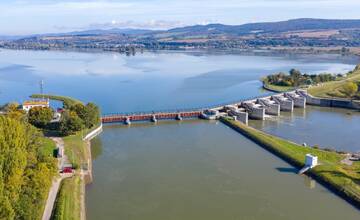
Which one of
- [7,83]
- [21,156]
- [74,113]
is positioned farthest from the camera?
[7,83]

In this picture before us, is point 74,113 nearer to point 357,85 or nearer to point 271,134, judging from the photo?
point 271,134

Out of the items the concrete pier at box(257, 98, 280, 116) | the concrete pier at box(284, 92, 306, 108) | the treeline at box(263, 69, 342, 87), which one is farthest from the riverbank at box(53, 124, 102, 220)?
the treeline at box(263, 69, 342, 87)

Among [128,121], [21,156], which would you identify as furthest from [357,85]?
[21,156]

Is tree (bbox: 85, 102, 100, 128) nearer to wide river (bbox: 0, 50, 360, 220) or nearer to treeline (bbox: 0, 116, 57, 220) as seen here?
wide river (bbox: 0, 50, 360, 220)

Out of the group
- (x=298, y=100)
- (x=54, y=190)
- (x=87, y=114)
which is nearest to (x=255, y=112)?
(x=298, y=100)

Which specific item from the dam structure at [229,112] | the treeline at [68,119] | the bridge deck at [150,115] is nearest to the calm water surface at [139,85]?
the bridge deck at [150,115]

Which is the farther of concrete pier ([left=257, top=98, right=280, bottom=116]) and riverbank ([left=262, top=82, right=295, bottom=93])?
riverbank ([left=262, top=82, right=295, bottom=93])
